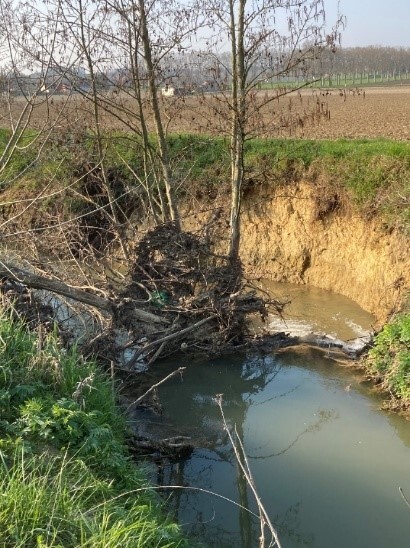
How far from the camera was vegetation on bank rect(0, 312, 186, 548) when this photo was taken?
11.3 feet

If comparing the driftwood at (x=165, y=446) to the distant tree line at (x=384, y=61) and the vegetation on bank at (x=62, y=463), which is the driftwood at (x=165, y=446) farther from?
the distant tree line at (x=384, y=61)

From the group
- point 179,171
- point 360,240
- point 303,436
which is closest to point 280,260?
point 360,240

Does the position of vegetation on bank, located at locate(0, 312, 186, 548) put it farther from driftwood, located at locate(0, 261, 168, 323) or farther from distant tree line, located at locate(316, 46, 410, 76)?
distant tree line, located at locate(316, 46, 410, 76)

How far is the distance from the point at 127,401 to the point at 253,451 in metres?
1.52

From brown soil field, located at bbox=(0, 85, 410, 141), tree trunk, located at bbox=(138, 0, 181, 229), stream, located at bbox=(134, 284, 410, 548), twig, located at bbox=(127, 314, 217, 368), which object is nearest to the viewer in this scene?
stream, located at bbox=(134, 284, 410, 548)

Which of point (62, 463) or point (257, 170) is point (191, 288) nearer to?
point (257, 170)

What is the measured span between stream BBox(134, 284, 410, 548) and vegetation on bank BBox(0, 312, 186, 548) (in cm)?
86

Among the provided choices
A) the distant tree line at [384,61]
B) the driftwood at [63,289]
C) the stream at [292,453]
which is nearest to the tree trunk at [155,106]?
the driftwood at [63,289]

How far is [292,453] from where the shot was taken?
6477 millimetres

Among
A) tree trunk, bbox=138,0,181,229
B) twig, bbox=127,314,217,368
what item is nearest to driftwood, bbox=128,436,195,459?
twig, bbox=127,314,217,368

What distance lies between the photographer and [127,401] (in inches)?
274

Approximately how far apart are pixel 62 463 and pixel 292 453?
309 cm

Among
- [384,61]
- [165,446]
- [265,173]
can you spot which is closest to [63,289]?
[165,446]

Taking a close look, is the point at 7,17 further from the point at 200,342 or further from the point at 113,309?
the point at 200,342
